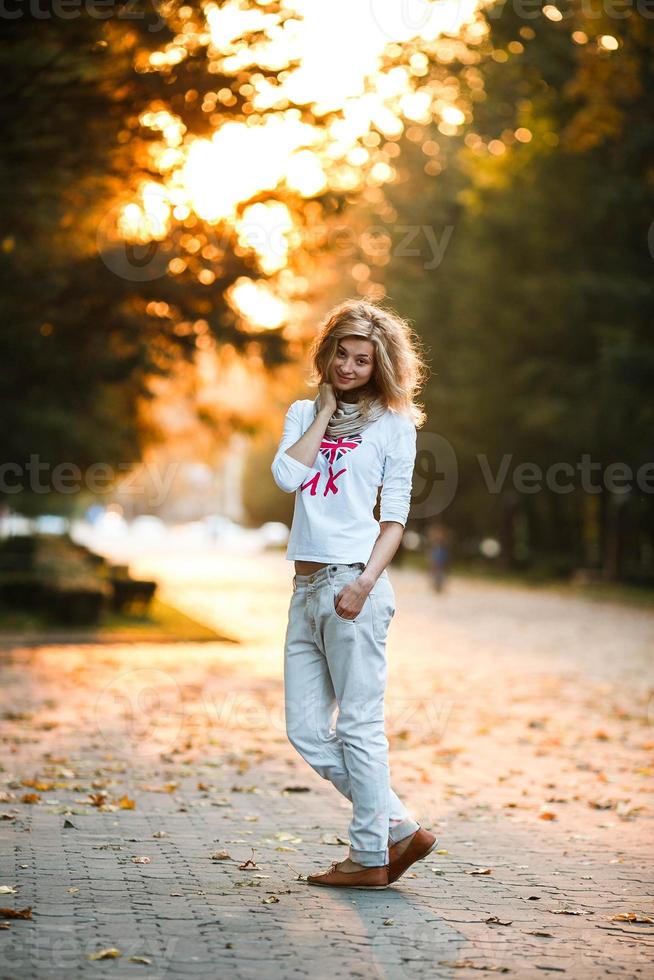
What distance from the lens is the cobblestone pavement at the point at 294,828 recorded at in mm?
4914

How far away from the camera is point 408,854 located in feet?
19.2

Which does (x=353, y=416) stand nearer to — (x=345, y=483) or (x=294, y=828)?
(x=345, y=483)

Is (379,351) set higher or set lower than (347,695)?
higher

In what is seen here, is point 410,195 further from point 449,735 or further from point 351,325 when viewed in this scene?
point 351,325

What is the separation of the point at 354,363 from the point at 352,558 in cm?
81

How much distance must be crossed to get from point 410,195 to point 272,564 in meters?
15.7

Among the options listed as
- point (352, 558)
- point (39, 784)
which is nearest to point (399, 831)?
point (352, 558)

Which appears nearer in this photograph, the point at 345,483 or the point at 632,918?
the point at 632,918

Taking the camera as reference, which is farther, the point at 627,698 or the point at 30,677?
the point at 30,677

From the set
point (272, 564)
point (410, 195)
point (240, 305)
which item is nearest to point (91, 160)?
point (240, 305)

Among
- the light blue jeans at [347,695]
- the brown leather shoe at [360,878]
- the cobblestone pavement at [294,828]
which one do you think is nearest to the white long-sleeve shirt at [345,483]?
the light blue jeans at [347,695]

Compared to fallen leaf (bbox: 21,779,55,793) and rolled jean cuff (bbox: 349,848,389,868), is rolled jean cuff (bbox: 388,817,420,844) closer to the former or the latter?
rolled jean cuff (bbox: 349,848,389,868)

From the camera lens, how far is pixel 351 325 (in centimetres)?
581

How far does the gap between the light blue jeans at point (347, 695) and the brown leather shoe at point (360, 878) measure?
0.12 ft
